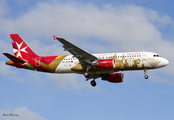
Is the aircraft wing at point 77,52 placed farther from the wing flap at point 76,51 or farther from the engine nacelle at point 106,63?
the engine nacelle at point 106,63

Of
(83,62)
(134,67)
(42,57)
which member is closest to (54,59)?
(42,57)

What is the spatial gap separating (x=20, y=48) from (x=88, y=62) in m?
14.0

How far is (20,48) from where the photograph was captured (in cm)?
5284

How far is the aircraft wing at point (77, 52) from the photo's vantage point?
42.4m

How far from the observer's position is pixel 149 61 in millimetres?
45906

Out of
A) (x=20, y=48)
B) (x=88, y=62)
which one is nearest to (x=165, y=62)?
(x=88, y=62)

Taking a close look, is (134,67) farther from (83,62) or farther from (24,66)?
(24,66)

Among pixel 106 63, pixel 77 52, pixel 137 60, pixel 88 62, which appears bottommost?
pixel 106 63

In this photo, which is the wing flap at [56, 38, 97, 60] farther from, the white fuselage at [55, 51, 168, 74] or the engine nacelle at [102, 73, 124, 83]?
the engine nacelle at [102, 73, 124, 83]

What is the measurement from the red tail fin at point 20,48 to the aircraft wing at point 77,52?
377 inches

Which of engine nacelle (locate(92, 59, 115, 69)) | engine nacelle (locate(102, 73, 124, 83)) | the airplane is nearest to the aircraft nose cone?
the airplane

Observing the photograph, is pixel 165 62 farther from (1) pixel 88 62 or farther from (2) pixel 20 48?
(2) pixel 20 48

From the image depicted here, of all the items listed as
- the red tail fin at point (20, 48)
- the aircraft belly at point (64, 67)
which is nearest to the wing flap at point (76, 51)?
the aircraft belly at point (64, 67)

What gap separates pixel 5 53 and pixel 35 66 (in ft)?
18.0
